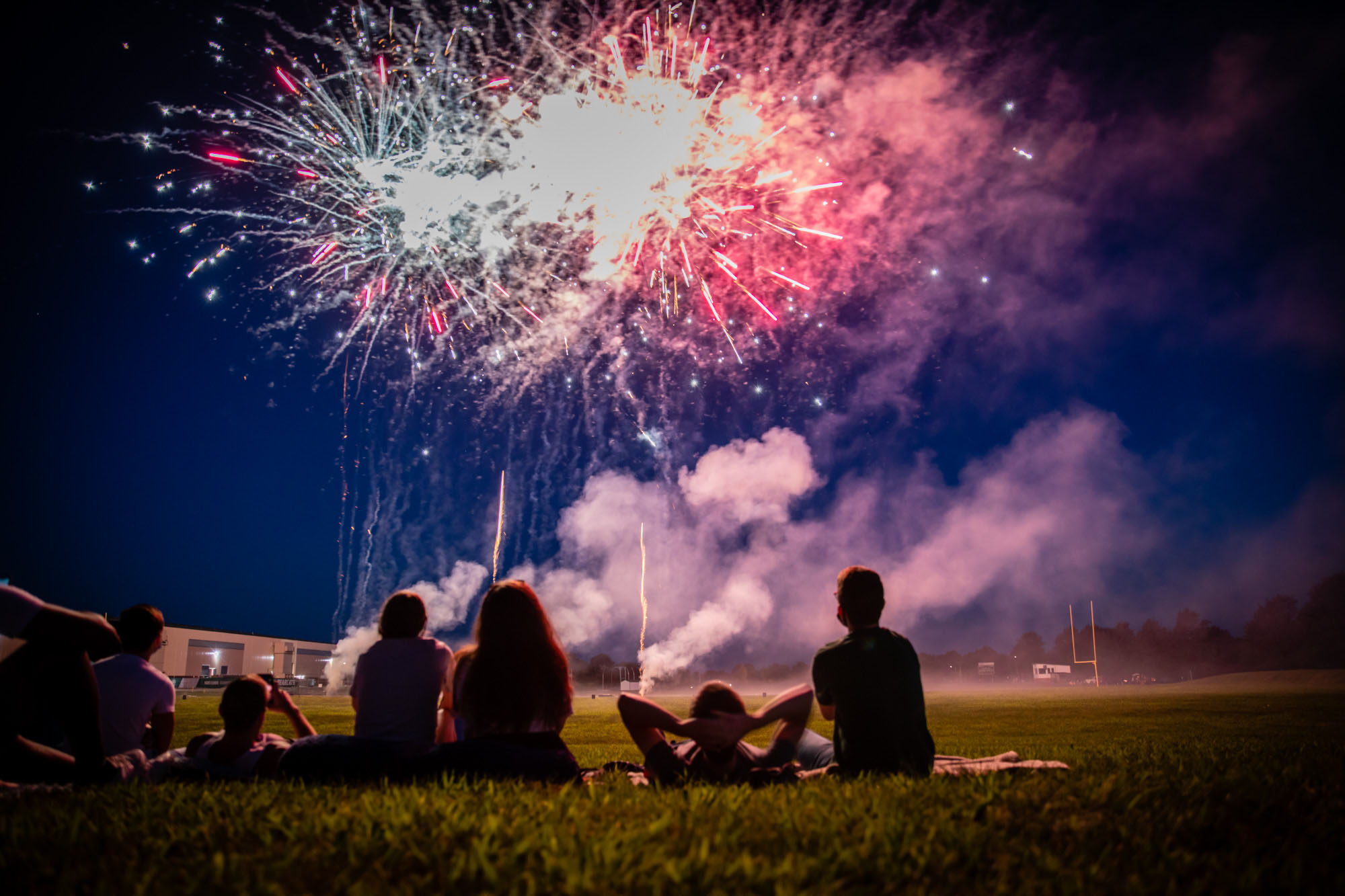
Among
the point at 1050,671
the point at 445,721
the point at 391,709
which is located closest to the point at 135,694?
the point at 391,709

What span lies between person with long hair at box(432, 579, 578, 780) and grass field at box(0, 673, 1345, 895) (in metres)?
0.36

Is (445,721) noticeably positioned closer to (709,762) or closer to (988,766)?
(709,762)

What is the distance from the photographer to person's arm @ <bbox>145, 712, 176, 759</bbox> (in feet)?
19.1

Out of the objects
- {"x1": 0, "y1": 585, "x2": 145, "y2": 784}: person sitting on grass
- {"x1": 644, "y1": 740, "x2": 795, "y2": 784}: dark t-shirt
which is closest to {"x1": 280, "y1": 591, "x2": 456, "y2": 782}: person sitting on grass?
{"x1": 0, "y1": 585, "x2": 145, "y2": 784}: person sitting on grass

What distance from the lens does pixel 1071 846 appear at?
10.2ft

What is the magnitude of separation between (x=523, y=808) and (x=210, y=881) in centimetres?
158

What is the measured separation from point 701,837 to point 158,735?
5425mm

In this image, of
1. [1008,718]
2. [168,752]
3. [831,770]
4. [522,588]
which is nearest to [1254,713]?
[1008,718]

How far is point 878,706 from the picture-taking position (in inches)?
208

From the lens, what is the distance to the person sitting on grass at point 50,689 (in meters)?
4.16

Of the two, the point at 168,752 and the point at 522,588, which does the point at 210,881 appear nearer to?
the point at 522,588

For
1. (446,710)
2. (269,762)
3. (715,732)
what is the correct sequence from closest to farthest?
(715,732) < (269,762) < (446,710)

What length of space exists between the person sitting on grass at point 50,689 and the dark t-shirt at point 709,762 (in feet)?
12.6

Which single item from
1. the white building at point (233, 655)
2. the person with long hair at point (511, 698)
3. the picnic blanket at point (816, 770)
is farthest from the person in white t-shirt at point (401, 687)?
the white building at point (233, 655)
